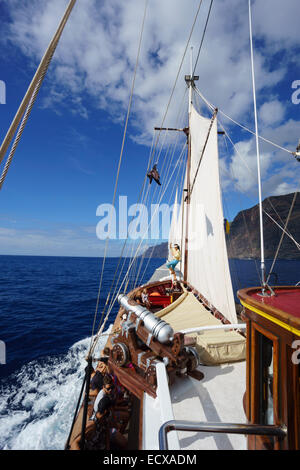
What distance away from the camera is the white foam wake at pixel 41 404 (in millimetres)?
6615

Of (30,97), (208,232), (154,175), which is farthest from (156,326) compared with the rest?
(154,175)

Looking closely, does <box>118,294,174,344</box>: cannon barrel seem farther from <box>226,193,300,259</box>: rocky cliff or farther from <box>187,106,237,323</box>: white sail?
<box>226,193,300,259</box>: rocky cliff

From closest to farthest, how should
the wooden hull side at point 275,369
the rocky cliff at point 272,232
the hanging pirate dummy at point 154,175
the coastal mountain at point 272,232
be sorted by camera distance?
1. the wooden hull side at point 275,369
2. the hanging pirate dummy at point 154,175
3. the coastal mountain at point 272,232
4. the rocky cliff at point 272,232

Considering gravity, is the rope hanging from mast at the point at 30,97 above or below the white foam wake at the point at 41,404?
above

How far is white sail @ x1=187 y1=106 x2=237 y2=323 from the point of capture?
363 inches

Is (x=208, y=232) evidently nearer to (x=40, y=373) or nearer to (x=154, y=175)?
(x=154, y=175)

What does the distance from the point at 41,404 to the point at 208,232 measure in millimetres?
10607

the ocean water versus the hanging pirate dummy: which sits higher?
the hanging pirate dummy

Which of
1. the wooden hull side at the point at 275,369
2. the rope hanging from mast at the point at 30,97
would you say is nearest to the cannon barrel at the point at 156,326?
the wooden hull side at the point at 275,369

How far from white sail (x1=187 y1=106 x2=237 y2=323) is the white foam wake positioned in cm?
727

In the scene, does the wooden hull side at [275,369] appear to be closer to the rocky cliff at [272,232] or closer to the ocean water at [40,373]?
the ocean water at [40,373]

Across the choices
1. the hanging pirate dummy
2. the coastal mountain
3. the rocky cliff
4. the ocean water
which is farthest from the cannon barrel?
the rocky cliff

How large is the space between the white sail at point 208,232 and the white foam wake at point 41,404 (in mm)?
7272
